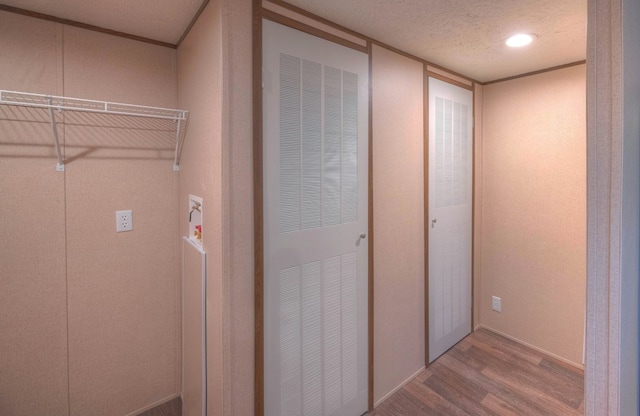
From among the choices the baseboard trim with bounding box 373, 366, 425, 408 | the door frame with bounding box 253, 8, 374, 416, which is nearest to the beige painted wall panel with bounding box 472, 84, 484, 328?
the baseboard trim with bounding box 373, 366, 425, 408

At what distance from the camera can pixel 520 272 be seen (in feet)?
8.81

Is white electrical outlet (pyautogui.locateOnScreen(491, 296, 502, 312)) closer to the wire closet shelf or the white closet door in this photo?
the white closet door

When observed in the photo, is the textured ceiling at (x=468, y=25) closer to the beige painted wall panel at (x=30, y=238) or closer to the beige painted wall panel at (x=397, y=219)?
the beige painted wall panel at (x=397, y=219)

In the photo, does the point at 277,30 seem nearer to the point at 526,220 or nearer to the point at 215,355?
the point at 215,355

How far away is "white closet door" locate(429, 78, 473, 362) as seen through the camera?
7.86 ft

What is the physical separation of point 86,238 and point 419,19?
7.00ft

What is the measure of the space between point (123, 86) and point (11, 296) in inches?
47.4

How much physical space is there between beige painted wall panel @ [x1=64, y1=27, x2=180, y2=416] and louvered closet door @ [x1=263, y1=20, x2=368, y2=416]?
857mm

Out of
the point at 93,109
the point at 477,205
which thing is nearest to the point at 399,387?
the point at 477,205

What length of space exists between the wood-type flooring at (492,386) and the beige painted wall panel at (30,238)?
1841 mm

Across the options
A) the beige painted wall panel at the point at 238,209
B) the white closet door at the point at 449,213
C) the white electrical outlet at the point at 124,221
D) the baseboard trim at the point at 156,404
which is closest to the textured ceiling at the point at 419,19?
the beige painted wall panel at the point at 238,209

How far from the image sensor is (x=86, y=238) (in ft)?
5.62

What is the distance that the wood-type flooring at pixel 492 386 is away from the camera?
198 centimetres

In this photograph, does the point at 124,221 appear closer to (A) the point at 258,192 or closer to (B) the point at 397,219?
(A) the point at 258,192
